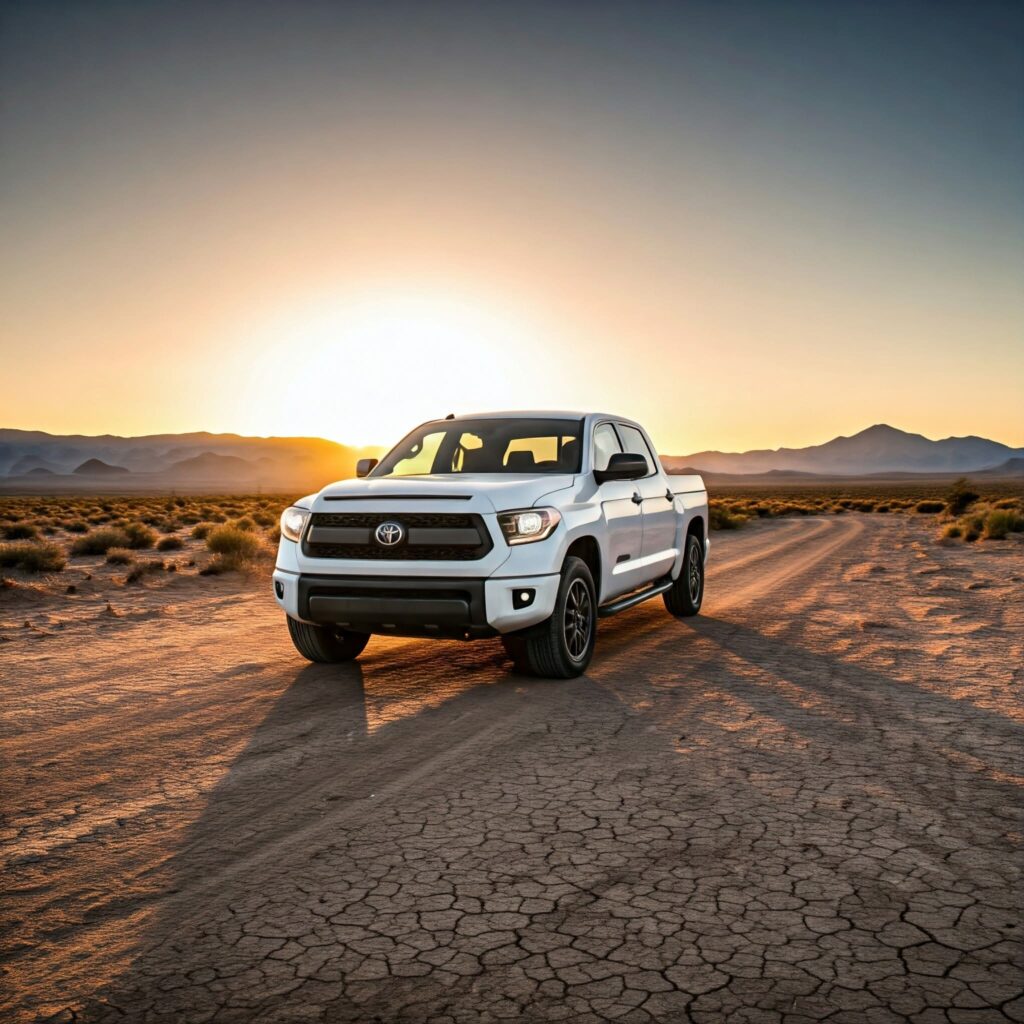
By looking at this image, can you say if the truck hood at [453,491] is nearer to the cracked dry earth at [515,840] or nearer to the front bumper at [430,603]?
the front bumper at [430,603]

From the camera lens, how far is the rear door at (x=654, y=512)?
29.8 ft

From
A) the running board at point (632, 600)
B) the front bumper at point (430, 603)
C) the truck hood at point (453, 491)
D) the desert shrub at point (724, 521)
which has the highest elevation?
the truck hood at point (453, 491)

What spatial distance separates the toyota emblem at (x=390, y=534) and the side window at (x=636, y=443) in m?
3.30

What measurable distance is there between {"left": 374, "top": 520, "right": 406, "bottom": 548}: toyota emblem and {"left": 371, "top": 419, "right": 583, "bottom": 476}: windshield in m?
1.58

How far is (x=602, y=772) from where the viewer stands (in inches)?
198

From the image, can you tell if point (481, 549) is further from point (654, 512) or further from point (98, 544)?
point (98, 544)

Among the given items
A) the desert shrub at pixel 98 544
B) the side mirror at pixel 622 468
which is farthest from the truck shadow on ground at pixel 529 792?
the desert shrub at pixel 98 544

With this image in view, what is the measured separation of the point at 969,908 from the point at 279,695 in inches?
191

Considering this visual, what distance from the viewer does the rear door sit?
9.08 m

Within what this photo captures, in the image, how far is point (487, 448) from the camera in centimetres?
867

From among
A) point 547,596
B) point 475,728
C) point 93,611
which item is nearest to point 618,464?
point 547,596

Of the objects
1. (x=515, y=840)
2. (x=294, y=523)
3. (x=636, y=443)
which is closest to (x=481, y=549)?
(x=294, y=523)

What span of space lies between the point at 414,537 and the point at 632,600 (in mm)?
2573

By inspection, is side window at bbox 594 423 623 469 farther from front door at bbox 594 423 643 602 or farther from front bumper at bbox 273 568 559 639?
front bumper at bbox 273 568 559 639
